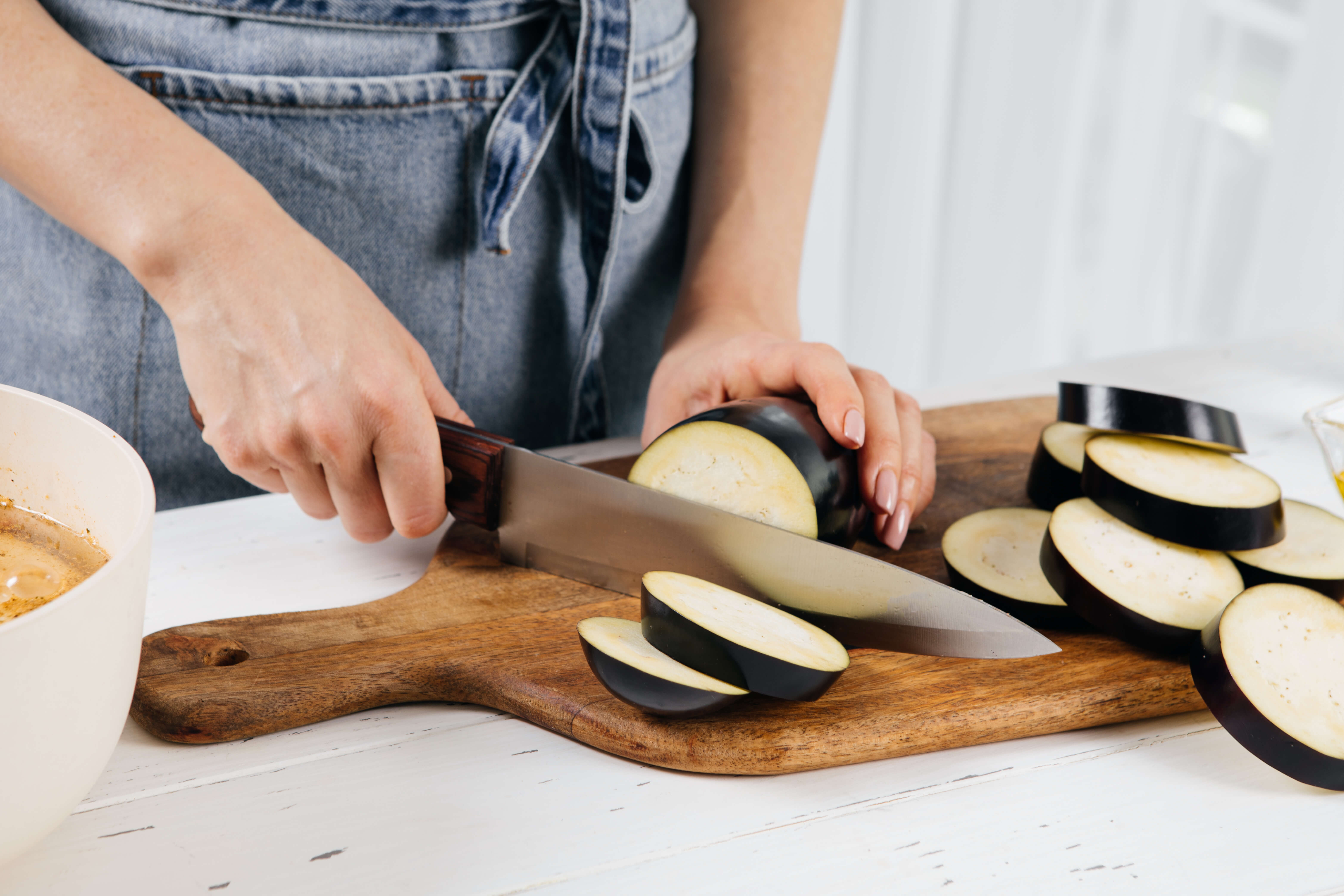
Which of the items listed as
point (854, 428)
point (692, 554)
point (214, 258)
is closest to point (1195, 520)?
point (854, 428)

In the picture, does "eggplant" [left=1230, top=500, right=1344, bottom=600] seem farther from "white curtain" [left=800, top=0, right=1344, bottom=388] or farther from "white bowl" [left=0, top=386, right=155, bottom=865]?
"white curtain" [left=800, top=0, right=1344, bottom=388]

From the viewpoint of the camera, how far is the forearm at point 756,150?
1.56 m

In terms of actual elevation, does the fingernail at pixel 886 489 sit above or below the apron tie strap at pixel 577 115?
below

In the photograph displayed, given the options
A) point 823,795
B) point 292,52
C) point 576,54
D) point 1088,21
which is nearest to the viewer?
point 823,795

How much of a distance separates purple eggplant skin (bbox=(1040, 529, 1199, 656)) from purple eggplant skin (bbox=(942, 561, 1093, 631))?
0.08 ft

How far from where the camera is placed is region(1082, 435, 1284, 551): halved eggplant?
100 cm

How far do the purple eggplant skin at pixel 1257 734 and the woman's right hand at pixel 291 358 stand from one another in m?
0.77

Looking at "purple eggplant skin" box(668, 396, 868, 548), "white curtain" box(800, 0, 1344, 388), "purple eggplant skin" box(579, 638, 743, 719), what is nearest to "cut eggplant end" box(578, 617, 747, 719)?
"purple eggplant skin" box(579, 638, 743, 719)

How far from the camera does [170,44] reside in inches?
47.6

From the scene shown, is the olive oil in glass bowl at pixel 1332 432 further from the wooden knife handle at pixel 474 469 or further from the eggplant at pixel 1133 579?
the wooden knife handle at pixel 474 469

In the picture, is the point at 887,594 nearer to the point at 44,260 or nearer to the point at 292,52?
the point at 292,52

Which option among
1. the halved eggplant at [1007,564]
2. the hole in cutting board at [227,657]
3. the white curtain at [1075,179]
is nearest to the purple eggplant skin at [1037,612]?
the halved eggplant at [1007,564]

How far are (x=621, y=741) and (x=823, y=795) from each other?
17 centimetres

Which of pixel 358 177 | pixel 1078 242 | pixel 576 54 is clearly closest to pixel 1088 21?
pixel 1078 242
